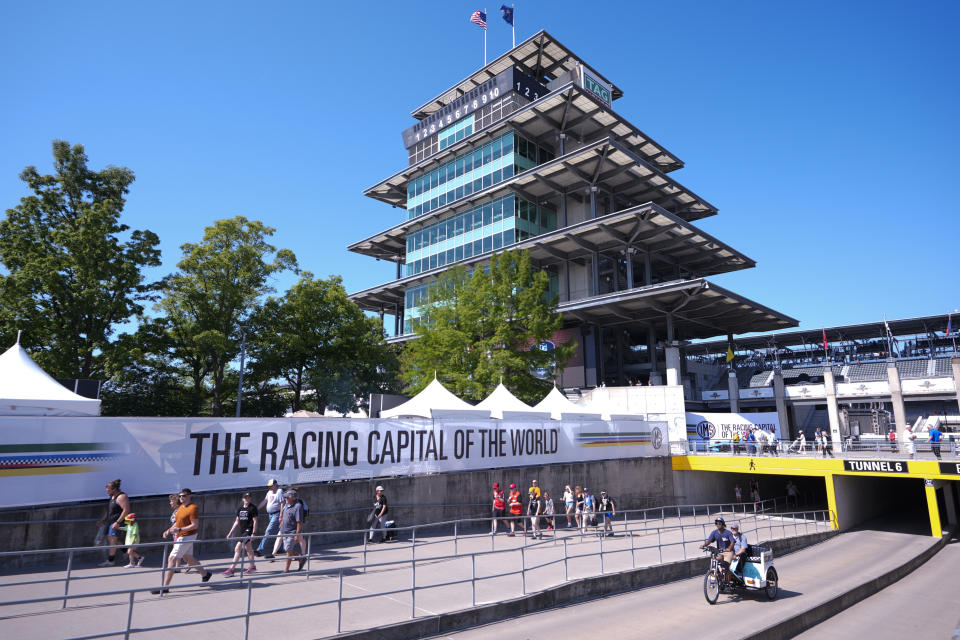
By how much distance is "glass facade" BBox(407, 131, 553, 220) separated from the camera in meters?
51.2

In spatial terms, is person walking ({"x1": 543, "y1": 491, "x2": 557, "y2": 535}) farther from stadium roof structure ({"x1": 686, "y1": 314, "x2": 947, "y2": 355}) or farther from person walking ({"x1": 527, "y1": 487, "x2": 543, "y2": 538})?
stadium roof structure ({"x1": 686, "y1": 314, "x2": 947, "y2": 355})

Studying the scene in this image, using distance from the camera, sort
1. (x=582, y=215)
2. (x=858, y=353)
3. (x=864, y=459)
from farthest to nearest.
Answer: (x=858, y=353), (x=582, y=215), (x=864, y=459)

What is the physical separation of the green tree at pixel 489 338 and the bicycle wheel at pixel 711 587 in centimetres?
1901

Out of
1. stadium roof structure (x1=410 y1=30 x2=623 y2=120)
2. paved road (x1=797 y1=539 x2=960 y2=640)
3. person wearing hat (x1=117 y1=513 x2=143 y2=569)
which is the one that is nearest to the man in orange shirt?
person wearing hat (x1=117 y1=513 x2=143 y2=569)

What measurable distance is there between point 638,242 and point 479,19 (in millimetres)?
28932

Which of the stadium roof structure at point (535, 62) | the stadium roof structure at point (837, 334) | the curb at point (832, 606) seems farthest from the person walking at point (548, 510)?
the stadium roof structure at point (837, 334)

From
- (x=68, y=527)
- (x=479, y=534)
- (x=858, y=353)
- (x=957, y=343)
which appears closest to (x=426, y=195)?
(x=479, y=534)

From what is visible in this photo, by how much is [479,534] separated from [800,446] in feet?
69.3

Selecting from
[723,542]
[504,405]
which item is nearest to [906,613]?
[723,542]

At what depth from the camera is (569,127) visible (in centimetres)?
5197

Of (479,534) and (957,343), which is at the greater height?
(957,343)

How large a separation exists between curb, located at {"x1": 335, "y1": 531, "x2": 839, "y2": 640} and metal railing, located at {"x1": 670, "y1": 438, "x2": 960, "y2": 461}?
15263mm

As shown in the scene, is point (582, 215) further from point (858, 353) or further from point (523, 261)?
point (858, 353)

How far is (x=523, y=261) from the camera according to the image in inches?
1457
